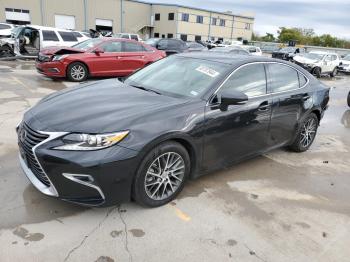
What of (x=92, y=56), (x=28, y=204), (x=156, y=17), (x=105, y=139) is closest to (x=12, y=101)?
(x=92, y=56)

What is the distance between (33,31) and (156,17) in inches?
1891

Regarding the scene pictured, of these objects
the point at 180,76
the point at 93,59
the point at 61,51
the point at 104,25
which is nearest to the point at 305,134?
the point at 180,76

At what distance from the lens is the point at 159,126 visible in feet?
10.5

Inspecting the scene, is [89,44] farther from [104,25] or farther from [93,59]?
[104,25]

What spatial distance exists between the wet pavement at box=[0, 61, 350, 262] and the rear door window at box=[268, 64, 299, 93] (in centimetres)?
117

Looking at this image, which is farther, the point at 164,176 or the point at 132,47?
the point at 132,47

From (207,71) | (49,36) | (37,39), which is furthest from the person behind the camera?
(37,39)

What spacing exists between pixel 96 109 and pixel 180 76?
1251 mm

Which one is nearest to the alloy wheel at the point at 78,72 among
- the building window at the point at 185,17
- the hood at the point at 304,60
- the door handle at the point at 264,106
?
the door handle at the point at 264,106

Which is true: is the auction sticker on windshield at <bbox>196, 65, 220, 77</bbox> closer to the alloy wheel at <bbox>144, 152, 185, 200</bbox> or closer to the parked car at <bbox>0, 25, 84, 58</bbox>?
the alloy wheel at <bbox>144, 152, 185, 200</bbox>

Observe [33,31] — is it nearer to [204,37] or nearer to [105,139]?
[105,139]

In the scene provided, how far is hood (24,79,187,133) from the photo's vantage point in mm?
3055

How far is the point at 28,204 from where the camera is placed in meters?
3.38

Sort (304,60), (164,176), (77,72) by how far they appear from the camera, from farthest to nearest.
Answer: (304,60) → (77,72) → (164,176)
